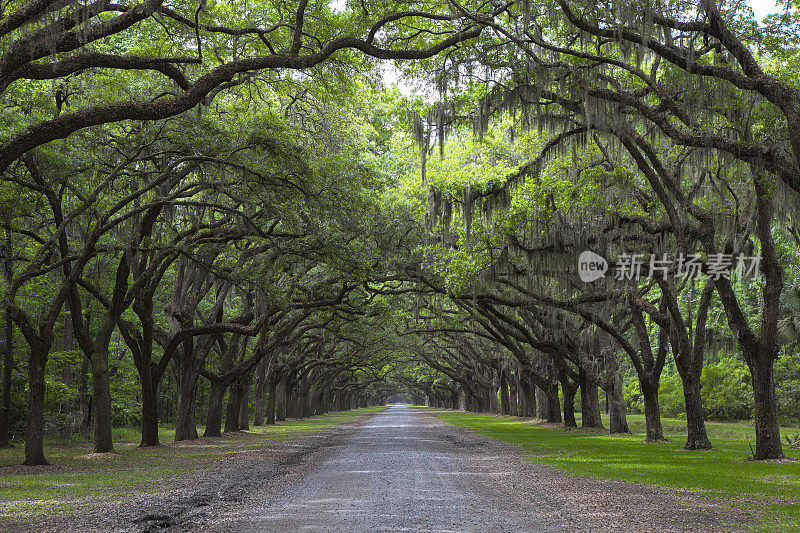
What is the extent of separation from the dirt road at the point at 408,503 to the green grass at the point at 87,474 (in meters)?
0.96

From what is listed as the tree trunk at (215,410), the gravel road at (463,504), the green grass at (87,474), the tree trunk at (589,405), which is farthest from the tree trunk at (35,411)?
the tree trunk at (589,405)

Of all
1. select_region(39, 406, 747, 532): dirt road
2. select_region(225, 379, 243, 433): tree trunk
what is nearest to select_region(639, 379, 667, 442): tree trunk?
select_region(39, 406, 747, 532): dirt road

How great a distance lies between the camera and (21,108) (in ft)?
51.3

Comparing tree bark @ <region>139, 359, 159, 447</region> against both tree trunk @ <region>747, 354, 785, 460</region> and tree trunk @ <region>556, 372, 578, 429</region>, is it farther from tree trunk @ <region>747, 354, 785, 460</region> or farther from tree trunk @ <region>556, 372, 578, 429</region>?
tree trunk @ <region>556, 372, 578, 429</region>

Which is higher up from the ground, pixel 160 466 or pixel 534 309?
pixel 534 309

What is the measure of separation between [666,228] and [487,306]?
376 inches

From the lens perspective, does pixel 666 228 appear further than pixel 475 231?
No

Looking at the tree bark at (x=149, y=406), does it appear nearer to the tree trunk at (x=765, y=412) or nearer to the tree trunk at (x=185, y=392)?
the tree trunk at (x=185, y=392)

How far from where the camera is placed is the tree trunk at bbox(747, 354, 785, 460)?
15.0m

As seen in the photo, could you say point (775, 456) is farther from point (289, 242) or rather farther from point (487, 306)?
point (289, 242)

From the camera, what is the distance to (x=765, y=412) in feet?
49.7

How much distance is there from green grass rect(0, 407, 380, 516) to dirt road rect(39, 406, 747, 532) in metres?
0.96

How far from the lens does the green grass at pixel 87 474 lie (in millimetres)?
9664

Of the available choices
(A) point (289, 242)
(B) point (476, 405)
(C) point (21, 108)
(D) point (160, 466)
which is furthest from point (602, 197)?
(B) point (476, 405)
